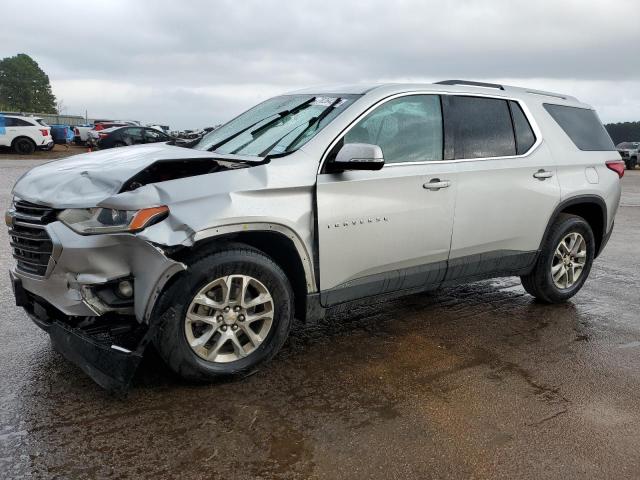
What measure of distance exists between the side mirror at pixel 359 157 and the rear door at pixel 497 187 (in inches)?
38.0

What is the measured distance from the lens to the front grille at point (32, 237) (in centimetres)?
331

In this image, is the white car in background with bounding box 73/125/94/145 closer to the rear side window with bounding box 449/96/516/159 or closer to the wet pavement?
the wet pavement

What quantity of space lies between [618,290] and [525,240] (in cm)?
181

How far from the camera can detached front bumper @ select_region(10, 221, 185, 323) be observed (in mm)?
3119

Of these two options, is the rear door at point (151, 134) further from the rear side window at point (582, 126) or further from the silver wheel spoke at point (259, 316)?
the silver wheel spoke at point (259, 316)

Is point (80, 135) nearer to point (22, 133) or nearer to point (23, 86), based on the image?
point (22, 133)

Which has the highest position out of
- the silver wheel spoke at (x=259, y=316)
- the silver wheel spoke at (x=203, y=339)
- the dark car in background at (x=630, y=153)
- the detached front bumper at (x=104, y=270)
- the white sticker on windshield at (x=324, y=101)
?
the white sticker on windshield at (x=324, y=101)

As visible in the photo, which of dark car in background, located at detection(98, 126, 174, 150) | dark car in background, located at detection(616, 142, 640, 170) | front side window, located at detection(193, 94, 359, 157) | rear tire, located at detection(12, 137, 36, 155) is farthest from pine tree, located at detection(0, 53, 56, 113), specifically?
front side window, located at detection(193, 94, 359, 157)

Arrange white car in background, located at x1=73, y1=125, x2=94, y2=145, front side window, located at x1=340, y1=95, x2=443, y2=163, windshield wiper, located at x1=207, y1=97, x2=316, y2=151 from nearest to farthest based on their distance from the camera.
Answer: front side window, located at x1=340, y1=95, x2=443, y2=163 < windshield wiper, located at x1=207, y1=97, x2=316, y2=151 < white car in background, located at x1=73, y1=125, x2=94, y2=145

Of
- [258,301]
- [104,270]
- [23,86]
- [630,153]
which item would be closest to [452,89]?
[258,301]

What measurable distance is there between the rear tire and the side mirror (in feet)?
88.9

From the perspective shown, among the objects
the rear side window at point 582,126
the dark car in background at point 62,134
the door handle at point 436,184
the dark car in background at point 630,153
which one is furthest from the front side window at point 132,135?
the dark car in background at point 630,153

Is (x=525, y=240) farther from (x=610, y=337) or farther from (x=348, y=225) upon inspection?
(x=348, y=225)

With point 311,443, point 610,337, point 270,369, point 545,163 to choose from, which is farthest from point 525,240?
point 311,443
